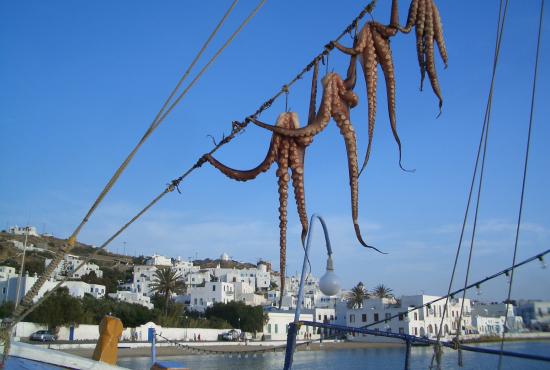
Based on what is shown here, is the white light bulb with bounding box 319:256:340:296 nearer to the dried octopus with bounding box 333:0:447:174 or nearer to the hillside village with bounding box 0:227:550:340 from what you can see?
the dried octopus with bounding box 333:0:447:174

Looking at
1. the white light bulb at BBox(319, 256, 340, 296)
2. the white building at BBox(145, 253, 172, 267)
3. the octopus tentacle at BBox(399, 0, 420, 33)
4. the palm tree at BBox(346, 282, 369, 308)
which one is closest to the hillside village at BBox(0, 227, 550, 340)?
the palm tree at BBox(346, 282, 369, 308)

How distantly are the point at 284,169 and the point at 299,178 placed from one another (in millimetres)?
193

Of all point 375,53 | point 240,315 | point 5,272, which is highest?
point 375,53

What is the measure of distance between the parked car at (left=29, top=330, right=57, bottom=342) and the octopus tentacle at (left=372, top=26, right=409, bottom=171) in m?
46.0

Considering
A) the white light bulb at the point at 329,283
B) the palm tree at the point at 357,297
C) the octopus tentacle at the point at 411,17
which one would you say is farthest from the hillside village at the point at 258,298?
the octopus tentacle at the point at 411,17

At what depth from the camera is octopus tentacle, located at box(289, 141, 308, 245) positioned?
220 inches

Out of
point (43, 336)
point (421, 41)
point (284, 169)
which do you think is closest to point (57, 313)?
point (43, 336)

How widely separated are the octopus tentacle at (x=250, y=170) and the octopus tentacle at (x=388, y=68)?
1.34 metres

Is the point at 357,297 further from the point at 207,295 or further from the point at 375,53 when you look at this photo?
the point at 375,53

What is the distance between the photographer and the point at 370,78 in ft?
19.0

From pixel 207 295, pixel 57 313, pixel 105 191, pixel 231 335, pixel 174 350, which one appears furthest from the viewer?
pixel 207 295

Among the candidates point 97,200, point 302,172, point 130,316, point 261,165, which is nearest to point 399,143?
point 302,172

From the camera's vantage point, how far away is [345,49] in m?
5.89

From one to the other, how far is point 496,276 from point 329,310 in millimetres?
89510
